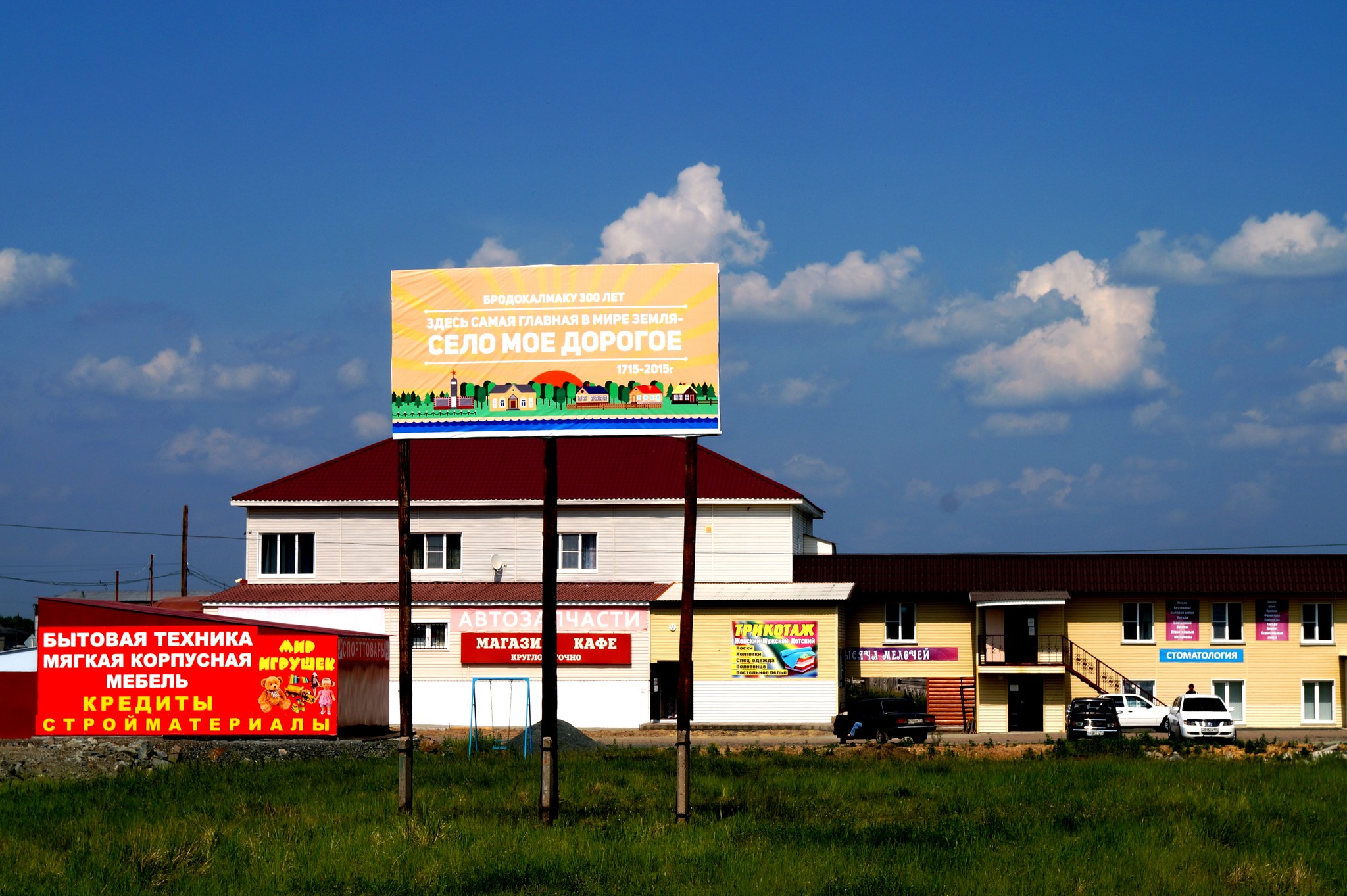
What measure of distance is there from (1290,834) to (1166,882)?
4.61 m

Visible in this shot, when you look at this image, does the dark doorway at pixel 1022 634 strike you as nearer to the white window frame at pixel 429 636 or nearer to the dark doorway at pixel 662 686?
the dark doorway at pixel 662 686

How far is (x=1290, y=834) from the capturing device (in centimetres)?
1975

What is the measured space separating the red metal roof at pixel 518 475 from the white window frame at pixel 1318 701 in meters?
18.7

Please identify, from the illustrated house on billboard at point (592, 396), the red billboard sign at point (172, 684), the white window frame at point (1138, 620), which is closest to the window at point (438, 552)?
the red billboard sign at point (172, 684)

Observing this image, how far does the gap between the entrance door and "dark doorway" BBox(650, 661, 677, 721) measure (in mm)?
11822

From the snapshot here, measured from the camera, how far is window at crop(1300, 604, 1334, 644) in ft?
153

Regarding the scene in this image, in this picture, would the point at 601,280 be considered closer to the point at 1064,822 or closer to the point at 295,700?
the point at 1064,822

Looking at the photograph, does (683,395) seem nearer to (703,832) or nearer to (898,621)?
(703,832)

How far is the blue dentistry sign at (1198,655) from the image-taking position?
46.9m

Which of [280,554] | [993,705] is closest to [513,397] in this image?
[993,705]

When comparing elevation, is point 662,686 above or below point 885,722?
above

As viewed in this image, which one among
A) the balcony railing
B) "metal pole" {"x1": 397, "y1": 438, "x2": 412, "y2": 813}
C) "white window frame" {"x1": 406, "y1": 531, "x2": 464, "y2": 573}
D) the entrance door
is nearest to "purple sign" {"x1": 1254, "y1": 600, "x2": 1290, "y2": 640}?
the balcony railing

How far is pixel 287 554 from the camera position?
5209 centimetres

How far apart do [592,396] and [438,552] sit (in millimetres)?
31420
